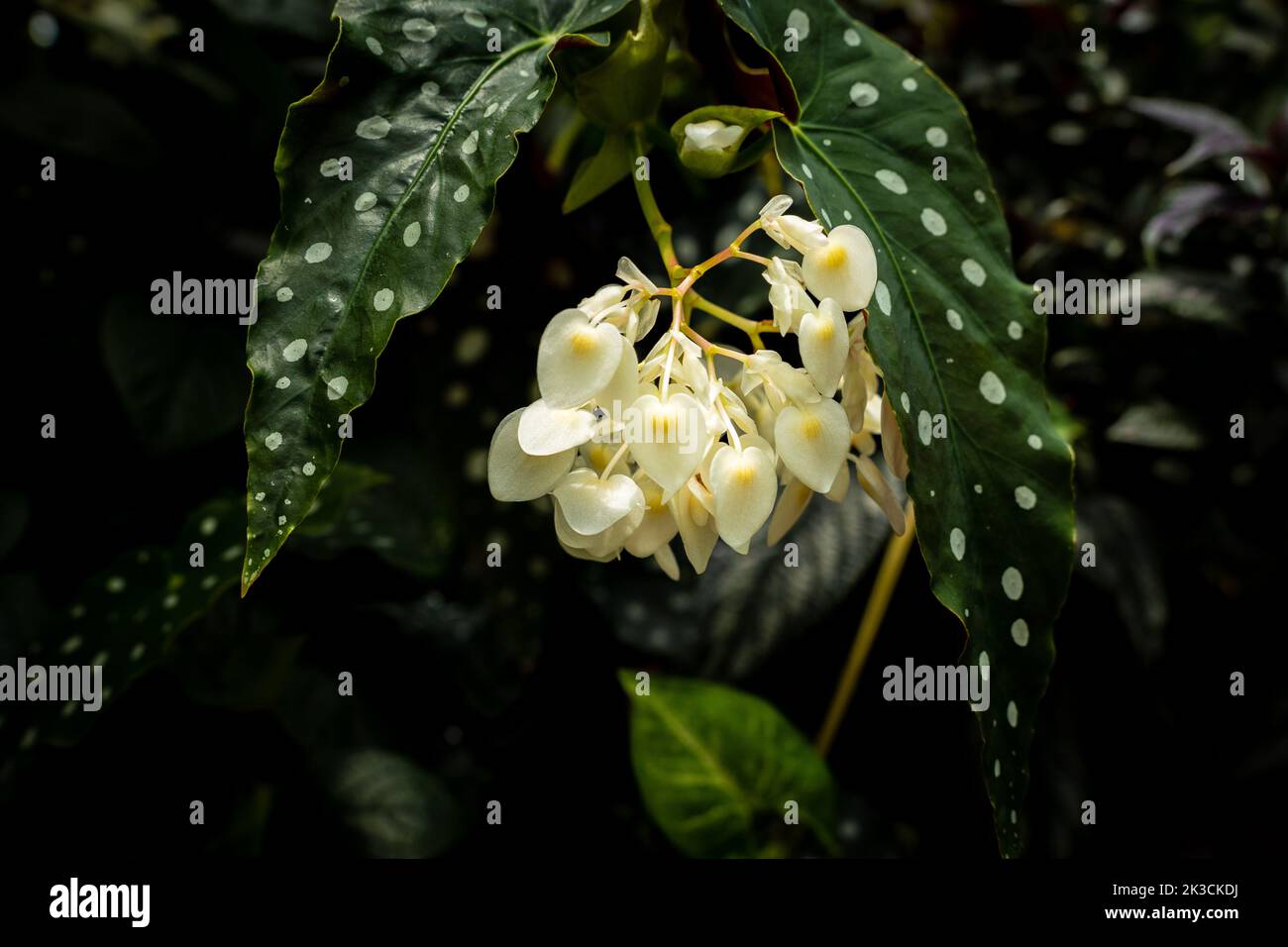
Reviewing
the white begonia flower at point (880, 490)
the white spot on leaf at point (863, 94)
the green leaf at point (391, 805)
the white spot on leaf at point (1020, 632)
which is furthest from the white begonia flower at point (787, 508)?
the green leaf at point (391, 805)

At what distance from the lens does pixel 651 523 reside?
50 cm

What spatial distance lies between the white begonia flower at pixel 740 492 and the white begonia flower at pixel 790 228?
4.4 inches

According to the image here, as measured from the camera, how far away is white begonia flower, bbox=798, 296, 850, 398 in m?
0.46

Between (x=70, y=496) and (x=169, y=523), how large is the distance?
0.10 metres

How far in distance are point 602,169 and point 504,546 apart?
1.38 feet

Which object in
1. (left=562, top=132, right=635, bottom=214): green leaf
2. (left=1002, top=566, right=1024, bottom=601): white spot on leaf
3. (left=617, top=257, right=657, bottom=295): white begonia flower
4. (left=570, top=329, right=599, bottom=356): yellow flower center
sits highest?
(left=562, top=132, right=635, bottom=214): green leaf

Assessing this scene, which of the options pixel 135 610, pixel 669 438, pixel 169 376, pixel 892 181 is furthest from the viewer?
pixel 169 376

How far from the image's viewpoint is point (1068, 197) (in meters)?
1.05

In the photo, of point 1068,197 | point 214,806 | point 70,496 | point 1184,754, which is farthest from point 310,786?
point 1068,197

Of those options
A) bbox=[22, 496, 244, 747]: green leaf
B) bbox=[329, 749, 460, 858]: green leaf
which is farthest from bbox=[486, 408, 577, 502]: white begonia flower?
bbox=[329, 749, 460, 858]: green leaf

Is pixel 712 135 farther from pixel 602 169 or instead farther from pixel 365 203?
pixel 365 203

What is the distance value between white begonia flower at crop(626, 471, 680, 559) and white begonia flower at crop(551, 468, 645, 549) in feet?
0.07

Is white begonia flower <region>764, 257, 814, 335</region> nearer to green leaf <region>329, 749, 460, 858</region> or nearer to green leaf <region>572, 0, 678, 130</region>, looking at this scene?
green leaf <region>572, 0, 678, 130</region>

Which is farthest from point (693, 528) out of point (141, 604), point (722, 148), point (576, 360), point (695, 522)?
point (141, 604)
